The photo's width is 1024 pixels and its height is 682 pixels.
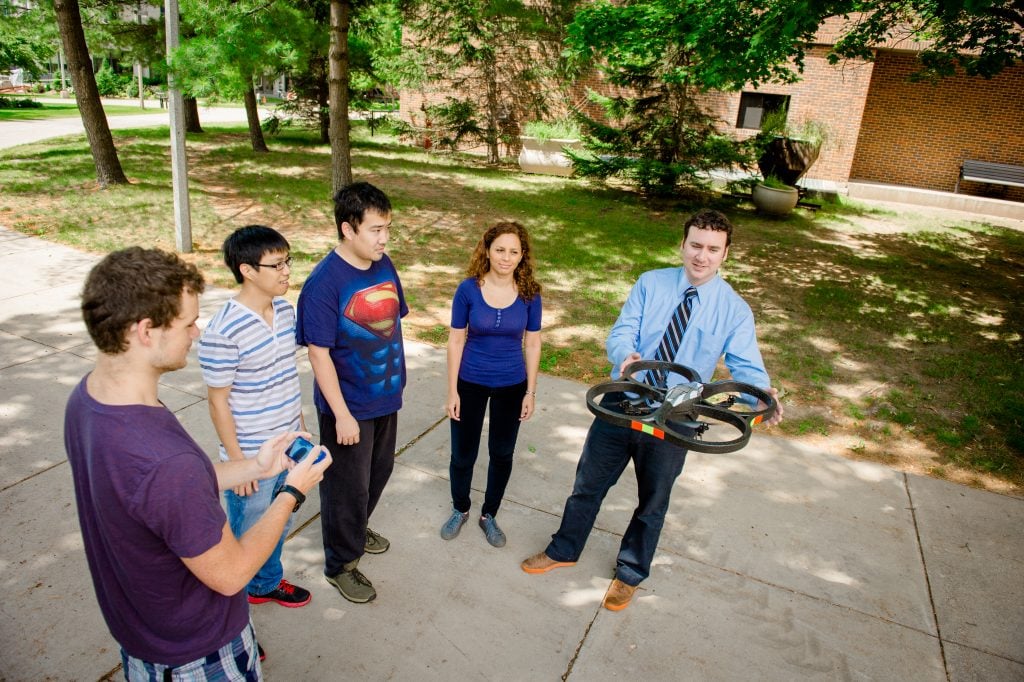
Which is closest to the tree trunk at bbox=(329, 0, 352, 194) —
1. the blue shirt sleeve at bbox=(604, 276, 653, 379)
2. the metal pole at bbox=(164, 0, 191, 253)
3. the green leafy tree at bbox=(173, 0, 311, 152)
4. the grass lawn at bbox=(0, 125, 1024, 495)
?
the grass lawn at bbox=(0, 125, 1024, 495)

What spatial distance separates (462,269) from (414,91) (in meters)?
14.9

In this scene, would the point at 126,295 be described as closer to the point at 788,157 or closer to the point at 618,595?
the point at 618,595

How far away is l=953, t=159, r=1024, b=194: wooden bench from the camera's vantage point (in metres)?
18.0

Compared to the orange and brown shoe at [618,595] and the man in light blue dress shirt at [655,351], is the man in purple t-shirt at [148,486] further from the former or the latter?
the orange and brown shoe at [618,595]

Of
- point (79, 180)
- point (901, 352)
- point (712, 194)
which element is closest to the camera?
point (901, 352)

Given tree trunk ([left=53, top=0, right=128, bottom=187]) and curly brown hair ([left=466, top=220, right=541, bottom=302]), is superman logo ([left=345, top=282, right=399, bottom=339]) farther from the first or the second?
tree trunk ([left=53, top=0, right=128, bottom=187])

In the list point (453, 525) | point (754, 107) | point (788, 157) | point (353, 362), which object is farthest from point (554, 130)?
point (353, 362)

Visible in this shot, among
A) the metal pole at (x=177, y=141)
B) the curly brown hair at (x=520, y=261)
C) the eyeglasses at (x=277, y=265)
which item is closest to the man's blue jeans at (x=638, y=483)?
the curly brown hair at (x=520, y=261)

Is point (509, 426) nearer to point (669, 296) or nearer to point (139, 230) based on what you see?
point (669, 296)

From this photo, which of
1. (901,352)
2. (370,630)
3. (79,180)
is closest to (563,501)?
(370,630)

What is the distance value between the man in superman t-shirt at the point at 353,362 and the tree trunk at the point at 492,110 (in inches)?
680

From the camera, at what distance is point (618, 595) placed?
10.1ft

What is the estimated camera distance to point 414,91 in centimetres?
2119

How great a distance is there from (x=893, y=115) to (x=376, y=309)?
73.4ft
